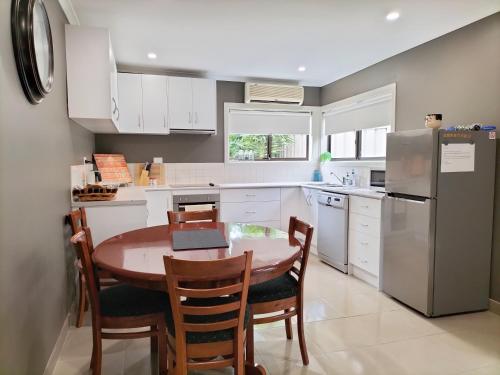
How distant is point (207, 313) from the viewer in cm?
139

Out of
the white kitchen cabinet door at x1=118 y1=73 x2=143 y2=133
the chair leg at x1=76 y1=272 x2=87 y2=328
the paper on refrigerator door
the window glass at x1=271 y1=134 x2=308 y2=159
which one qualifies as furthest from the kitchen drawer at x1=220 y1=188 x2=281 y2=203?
the paper on refrigerator door

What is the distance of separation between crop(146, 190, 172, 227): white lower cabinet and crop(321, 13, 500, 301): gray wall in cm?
287

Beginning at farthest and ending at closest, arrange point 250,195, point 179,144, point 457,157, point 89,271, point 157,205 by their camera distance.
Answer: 1. point 179,144
2. point 250,195
3. point 157,205
4. point 457,157
5. point 89,271

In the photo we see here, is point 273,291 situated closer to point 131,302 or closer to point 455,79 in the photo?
point 131,302

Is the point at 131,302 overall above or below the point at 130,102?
below

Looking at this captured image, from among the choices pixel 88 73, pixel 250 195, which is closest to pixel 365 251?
pixel 250 195

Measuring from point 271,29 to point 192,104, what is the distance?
1721 millimetres

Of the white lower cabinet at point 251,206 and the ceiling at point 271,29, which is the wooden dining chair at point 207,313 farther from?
the white lower cabinet at point 251,206

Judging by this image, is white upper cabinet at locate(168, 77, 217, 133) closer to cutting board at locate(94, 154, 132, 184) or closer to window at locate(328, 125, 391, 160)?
cutting board at locate(94, 154, 132, 184)

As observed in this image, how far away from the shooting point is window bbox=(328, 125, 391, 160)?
4141 millimetres

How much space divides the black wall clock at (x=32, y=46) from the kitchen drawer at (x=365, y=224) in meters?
2.91

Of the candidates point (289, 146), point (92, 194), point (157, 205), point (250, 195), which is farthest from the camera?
point (289, 146)

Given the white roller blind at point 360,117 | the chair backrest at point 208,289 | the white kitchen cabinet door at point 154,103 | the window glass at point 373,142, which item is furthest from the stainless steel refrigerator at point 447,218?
the white kitchen cabinet door at point 154,103

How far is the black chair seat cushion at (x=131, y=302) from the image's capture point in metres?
1.66
